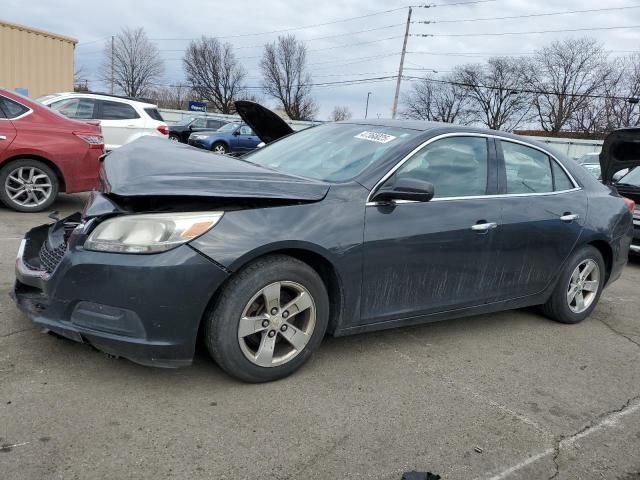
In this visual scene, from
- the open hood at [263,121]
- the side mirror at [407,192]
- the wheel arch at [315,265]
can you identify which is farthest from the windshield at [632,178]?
the wheel arch at [315,265]

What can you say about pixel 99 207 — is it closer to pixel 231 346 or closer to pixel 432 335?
pixel 231 346

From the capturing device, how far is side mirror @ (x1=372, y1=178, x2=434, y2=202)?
3.13 meters

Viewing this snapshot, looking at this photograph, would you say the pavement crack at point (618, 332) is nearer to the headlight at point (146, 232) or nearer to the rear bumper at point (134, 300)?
the rear bumper at point (134, 300)

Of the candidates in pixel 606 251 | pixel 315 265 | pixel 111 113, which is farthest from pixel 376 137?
pixel 111 113

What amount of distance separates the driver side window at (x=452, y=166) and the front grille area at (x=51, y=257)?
77.5 inches

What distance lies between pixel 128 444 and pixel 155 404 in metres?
0.35

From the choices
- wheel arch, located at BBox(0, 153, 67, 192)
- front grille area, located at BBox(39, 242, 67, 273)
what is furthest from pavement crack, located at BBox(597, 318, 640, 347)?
wheel arch, located at BBox(0, 153, 67, 192)

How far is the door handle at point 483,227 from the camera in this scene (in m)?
3.64

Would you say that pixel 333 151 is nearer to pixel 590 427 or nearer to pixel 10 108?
pixel 590 427

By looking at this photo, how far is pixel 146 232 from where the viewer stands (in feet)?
8.79

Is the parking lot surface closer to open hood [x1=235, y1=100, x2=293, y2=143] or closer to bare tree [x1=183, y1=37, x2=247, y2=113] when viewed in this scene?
open hood [x1=235, y1=100, x2=293, y2=143]

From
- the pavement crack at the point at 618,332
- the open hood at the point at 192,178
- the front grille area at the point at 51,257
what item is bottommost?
the pavement crack at the point at 618,332

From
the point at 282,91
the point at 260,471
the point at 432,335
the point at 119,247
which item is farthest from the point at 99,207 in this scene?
the point at 282,91

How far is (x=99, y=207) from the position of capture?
9.28 ft
